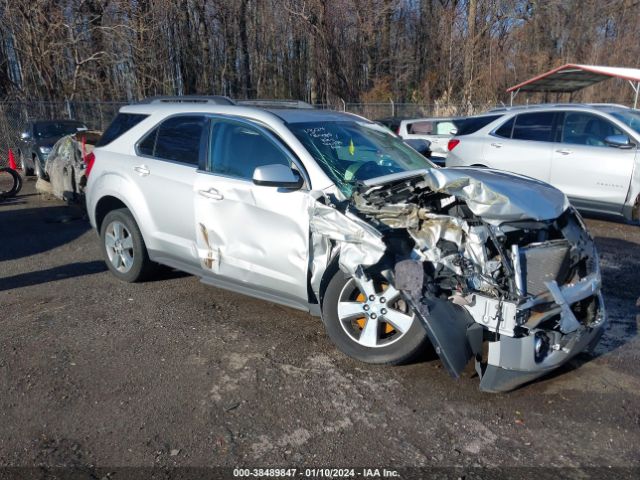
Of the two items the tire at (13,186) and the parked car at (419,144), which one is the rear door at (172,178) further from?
the tire at (13,186)

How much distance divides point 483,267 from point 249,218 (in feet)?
6.34

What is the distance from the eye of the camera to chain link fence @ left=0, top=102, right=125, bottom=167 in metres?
18.2

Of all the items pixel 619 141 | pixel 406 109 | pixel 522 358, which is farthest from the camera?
pixel 406 109

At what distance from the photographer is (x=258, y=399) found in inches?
138

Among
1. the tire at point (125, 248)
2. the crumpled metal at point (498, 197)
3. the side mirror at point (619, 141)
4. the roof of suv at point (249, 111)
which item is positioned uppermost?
the roof of suv at point (249, 111)

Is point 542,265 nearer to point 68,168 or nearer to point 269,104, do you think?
point 269,104

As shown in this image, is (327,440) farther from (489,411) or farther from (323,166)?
(323,166)

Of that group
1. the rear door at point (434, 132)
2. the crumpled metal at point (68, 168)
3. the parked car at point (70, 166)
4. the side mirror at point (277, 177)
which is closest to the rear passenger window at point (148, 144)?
the side mirror at point (277, 177)

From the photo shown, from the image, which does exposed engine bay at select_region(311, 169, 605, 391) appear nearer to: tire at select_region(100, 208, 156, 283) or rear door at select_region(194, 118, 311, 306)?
rear door at select_region(194, 118, 311, 306)

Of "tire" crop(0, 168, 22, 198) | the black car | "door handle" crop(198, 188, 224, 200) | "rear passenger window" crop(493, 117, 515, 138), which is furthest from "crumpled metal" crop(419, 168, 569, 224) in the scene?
Answer: the black car

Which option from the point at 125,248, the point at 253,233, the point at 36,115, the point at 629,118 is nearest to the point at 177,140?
the point at 125,248

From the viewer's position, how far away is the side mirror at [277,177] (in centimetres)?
396

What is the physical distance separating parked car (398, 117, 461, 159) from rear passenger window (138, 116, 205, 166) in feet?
30.1

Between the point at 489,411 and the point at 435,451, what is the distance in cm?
56
